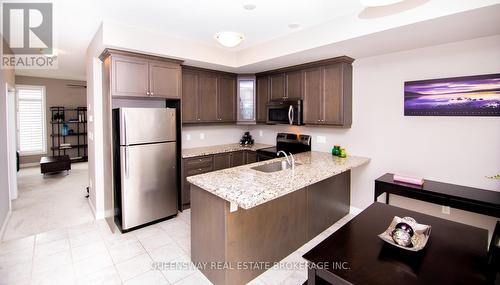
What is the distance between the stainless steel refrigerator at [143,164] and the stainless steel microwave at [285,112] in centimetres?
169

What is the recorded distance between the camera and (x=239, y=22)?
2893 mm

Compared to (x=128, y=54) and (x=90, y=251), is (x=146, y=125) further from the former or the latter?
(x=90, y=251)

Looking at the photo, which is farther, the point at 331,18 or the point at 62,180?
the point at 62,180

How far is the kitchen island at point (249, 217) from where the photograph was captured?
2.00 metres

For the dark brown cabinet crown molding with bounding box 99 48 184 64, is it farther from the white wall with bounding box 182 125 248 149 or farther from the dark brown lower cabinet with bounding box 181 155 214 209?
the dark brown lower cabinet with bounding box 181 155 214 209

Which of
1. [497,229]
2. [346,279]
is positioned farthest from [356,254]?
[497,229]

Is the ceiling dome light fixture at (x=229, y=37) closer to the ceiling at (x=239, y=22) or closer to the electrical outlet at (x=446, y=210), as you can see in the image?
the ceiling at (x=239, y=22)

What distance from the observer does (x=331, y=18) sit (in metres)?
2.74

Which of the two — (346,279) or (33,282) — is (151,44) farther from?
(346,279)

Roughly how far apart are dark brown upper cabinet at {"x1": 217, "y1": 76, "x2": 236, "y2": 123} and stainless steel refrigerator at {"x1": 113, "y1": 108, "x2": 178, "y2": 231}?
122 cm

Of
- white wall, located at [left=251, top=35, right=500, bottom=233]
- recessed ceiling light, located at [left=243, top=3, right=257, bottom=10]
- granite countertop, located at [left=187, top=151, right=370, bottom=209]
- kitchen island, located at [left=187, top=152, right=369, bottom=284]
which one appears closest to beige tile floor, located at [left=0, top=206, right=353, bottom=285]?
kitchen island, located at [left=187, top=152, right=369, bottom=284]

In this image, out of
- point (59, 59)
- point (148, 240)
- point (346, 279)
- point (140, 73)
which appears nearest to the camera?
point (346, 279)

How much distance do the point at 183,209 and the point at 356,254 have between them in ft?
9.96

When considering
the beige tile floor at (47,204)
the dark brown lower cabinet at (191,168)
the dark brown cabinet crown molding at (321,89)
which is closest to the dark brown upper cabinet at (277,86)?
the dark brown cabinet crown molding at (321,89)
